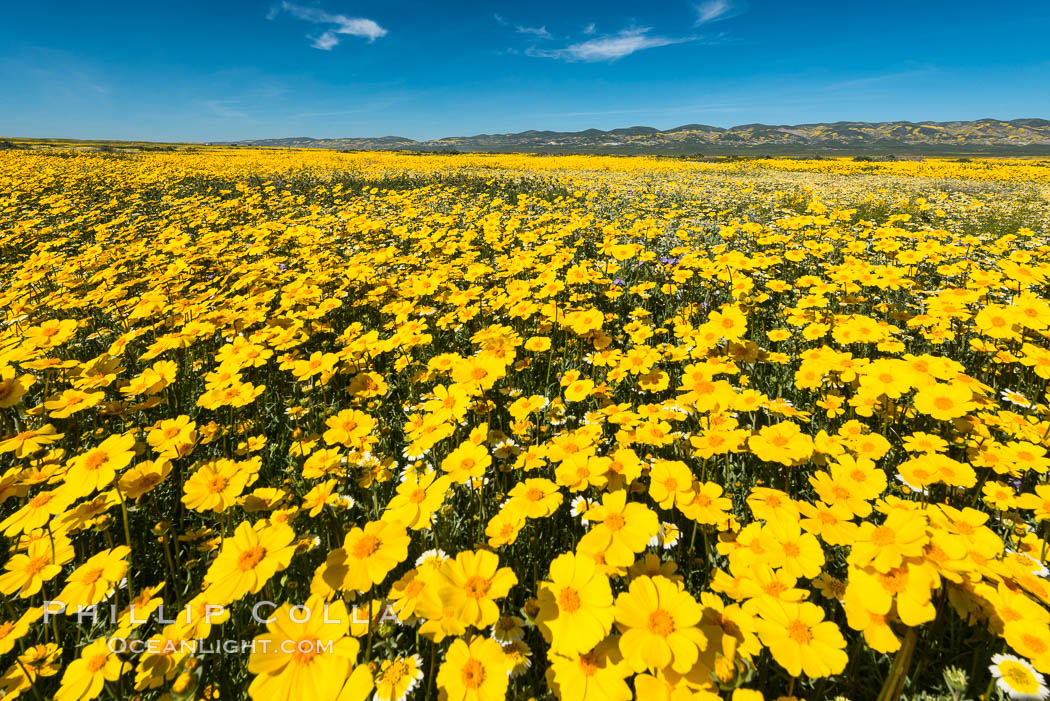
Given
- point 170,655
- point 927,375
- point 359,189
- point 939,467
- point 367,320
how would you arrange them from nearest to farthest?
point 170,655 → point 939,467 → point 927,375 → point 367,320 → point 359,189

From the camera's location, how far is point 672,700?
3.25ft

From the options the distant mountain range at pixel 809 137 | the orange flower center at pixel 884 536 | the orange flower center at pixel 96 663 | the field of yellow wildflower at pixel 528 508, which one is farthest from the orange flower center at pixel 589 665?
the distant mountain range at pixel 809 137

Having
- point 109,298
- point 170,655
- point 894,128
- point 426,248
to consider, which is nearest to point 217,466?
point 170,655

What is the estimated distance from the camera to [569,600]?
1.20m

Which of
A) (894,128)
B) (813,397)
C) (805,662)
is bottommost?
(813,397)

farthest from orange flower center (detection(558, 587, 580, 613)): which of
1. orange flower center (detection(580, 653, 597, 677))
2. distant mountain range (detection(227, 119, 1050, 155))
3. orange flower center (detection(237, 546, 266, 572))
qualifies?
distant mountain range (detection(227, 119, 1050, 155))

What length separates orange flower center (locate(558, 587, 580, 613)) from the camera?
1184mm

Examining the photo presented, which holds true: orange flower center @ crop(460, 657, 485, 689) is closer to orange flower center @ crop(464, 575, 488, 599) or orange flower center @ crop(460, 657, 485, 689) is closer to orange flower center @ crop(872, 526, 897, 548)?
orange flower center @ crop(464, 575, 488, 599)

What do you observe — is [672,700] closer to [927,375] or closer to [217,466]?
[217,466]

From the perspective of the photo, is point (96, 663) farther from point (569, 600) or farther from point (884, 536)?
point (884, 536)

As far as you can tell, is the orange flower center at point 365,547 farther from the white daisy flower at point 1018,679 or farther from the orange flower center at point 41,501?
the white daisy flower at point 1018,679

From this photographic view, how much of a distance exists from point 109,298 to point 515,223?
4.87 meters

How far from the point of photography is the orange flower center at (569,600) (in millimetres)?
1184

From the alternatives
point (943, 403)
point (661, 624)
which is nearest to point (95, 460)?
point (661, 624)
